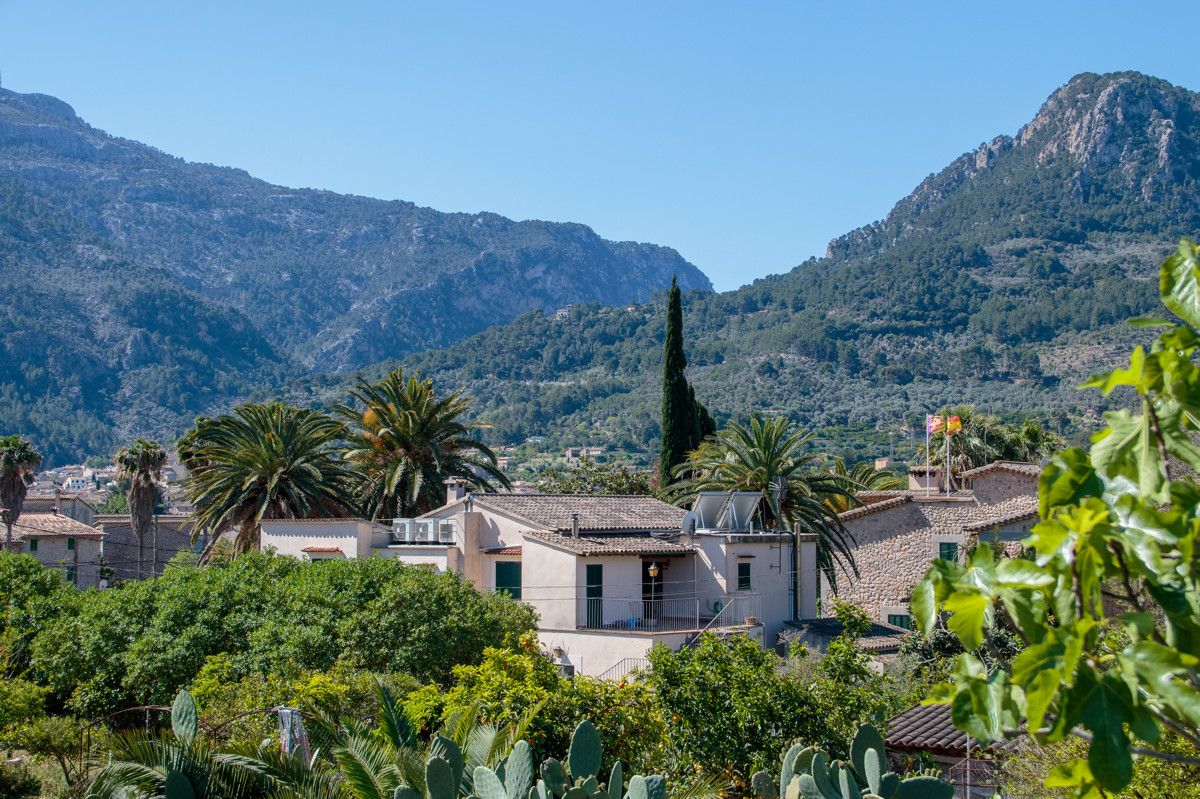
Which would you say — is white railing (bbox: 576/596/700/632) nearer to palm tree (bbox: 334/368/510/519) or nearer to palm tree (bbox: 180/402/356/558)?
palm tree (bbox: 334/368/510/519)

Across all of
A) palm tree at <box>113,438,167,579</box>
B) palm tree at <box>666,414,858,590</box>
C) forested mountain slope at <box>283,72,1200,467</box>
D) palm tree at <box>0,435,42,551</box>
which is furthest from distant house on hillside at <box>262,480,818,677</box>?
forested mountain slope at <box>283,72,1200,467</box>

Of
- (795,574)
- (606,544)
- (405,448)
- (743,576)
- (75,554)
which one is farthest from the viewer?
(75,554)

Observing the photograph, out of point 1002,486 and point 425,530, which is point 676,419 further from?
point 425,530

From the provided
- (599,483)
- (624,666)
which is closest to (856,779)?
(624,666)

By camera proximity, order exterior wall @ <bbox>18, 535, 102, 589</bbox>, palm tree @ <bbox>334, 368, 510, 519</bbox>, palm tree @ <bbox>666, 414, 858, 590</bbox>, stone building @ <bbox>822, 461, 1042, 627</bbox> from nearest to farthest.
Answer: palm tree @ <bbox>666, 414, 858, 590</bbox> → stone building @ <bbox>822, 461, 1042, 627</bbox> → palm tree @ <bbox>334, 368, 510, 519</bbox> → exterior wall @ <bbox>18, 535, 102, 589</bbox>

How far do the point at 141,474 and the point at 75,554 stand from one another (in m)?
5.60

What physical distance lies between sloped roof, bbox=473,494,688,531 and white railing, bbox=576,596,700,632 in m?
2.86

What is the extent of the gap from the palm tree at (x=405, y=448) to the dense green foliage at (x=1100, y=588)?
36.8 metres

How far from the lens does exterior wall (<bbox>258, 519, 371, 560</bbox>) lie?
3222 centimetres

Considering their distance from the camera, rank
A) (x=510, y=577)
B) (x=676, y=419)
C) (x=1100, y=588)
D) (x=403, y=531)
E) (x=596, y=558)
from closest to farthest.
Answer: (x=1100, y=588)
(x=596, y=558)
(x=510, y=577)
(x=403, y=531)
(x=676, y=419)

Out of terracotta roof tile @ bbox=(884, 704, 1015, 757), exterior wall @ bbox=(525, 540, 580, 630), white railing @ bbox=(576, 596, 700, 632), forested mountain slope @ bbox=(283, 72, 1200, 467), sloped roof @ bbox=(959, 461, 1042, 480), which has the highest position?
forested mountain slope @ bbox=(283, 72, 1200, 467)

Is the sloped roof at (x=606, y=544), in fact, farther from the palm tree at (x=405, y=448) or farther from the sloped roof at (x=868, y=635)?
the palm tree at (x=405, y=448)

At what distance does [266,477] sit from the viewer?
37219 millimetres

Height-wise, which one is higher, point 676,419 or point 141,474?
point 676,419
